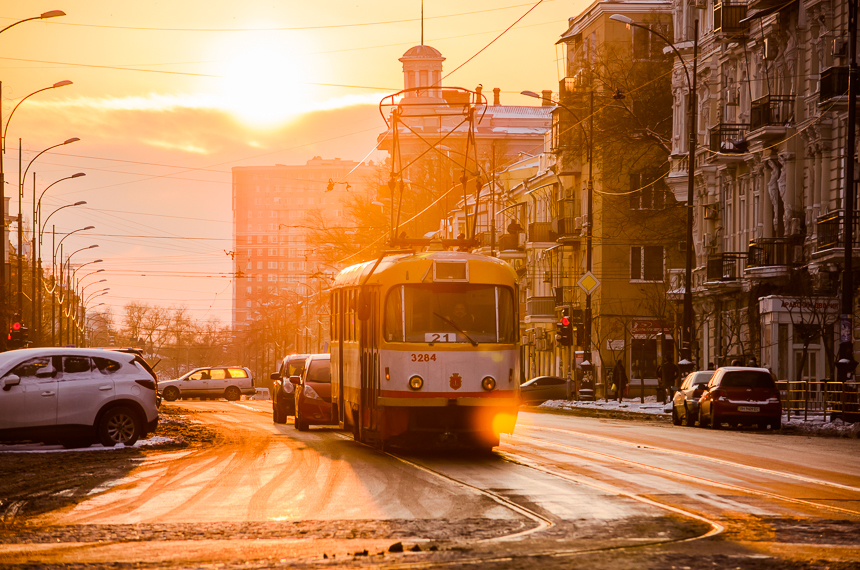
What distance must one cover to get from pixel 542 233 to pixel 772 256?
3130 centimetres

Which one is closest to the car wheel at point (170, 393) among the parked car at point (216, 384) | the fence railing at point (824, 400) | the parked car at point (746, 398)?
the parked car at point (216, 384)

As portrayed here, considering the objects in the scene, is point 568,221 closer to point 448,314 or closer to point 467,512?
point 448,314

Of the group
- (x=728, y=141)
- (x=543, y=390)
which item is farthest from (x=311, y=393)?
(x=543, y=390)

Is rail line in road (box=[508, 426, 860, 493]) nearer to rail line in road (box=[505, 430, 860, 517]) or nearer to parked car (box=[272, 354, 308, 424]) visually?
rail line in road (box=[505, 430, 860, 517])

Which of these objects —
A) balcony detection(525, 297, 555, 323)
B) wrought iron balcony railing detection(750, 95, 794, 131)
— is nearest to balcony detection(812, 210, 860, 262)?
wrought iron balcony railing detection(750, 95, 794, 131)

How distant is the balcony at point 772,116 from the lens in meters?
43.8

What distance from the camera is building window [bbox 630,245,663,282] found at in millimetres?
69062

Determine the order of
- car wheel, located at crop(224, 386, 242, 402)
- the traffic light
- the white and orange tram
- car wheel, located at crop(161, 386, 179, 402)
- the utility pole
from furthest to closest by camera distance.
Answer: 1. car wheel, located at crop(224, 386, 242, 402)
2. car wheel, located at crop(161, 386, 179, 402)
3. the traffic light
4. the utility pole
5. the white and orange tram

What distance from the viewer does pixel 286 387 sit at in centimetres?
3384

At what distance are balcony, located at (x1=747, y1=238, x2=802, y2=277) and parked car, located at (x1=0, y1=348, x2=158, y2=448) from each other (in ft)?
83.0

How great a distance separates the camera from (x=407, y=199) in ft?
313

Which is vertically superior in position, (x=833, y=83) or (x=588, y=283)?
(x=833, y=83)

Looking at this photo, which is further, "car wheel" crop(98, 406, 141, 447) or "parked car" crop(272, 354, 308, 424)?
"parked car" crop(272, 354, 308, 424)

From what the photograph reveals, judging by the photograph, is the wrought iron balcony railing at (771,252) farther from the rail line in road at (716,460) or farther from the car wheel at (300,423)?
the car wheel at (300,423)
